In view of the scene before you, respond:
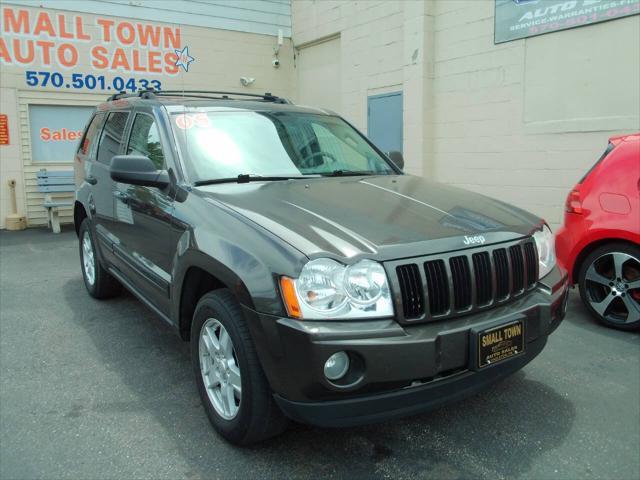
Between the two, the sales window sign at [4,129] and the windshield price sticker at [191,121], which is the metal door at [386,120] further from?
the sales window sign at [4,129]

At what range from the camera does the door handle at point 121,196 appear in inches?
154

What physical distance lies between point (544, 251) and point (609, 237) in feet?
5.84

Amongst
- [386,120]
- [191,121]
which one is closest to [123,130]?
[191,121]

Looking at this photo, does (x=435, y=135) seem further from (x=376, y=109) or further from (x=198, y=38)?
(x=198, y=38)

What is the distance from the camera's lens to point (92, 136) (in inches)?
204

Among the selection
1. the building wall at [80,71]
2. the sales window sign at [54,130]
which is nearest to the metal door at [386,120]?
the building wall at [80,71]

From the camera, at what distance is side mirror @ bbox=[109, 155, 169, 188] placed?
3.19 metres

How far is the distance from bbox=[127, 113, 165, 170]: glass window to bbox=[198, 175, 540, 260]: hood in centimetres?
63

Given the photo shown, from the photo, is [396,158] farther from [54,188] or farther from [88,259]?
[54,188]

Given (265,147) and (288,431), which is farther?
(265,147)

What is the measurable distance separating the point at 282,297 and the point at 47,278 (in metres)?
5.02

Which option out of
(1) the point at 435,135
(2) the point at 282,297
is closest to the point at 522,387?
(2) the point at 282,297

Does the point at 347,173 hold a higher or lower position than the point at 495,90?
lower

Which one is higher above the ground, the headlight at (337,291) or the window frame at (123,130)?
the window frame at (123,130)
